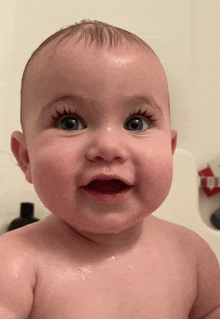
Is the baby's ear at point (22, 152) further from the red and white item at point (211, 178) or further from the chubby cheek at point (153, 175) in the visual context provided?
the red and white item at point (211, 178)

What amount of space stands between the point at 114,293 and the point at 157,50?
0.84m

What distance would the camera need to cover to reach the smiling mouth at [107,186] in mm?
519

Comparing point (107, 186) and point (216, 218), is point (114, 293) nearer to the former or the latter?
point (107, 186)

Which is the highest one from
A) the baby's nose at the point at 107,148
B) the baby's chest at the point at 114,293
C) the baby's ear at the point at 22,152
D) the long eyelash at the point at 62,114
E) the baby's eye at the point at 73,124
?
the long eyelash at the point at 62,114

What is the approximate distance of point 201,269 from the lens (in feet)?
2.23

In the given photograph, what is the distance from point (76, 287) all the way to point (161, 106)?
0.30 metres

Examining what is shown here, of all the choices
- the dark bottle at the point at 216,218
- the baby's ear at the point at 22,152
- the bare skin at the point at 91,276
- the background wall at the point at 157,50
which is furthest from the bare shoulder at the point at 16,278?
the dark bottle at the point at 216,218

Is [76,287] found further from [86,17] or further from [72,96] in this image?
[86,17]

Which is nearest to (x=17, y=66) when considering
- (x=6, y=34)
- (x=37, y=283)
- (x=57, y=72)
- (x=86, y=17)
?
(x=6, y=34)

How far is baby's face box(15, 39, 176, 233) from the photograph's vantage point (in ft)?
1.64

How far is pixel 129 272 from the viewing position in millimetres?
583

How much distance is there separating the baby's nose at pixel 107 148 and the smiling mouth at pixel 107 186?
0.14 ft

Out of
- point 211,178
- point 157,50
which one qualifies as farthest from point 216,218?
point 157,50

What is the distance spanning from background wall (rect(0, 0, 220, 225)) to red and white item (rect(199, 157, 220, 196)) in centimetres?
3
